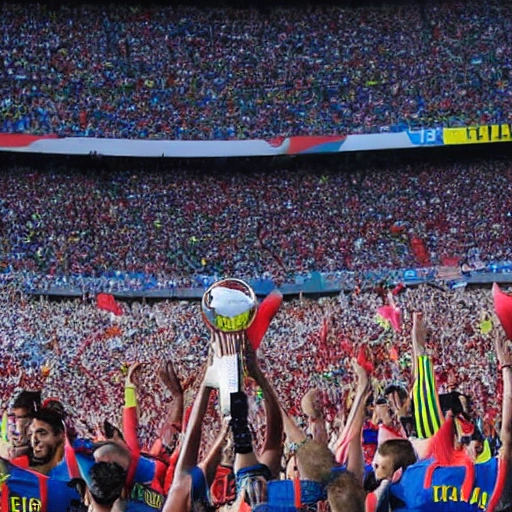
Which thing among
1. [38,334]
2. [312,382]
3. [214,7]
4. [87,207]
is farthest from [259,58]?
[312,382]

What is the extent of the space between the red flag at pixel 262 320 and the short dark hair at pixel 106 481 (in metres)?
0.79

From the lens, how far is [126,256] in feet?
87.8

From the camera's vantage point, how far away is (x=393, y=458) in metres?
5.66

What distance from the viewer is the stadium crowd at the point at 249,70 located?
29.6 m

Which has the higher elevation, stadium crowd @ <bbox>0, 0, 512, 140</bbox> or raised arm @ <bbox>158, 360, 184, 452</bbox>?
Result: stadium crowd @ <bbox>0, 0, 512, 140</bbox>

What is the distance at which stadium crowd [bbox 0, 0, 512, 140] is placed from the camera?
29.6 m

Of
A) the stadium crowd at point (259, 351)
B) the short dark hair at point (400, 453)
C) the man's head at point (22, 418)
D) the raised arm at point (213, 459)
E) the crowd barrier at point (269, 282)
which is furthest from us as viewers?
the crowd barrier at point (269, 282)

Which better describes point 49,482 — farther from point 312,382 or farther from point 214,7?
point 214,7

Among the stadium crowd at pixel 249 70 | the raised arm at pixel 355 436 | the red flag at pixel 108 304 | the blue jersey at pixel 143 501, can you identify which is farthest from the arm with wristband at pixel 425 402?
the stadium crowd at pixel 249 70

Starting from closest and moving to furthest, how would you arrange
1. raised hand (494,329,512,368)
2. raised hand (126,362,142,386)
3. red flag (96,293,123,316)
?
1. raised hand (494,329,512,368)
2. raised hand (126,362,142,386)
3. red flag (96,293,123,316)

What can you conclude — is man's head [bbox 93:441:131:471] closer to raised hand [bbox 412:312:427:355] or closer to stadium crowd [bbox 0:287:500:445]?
raised hand [bbox 412:312:427:355]

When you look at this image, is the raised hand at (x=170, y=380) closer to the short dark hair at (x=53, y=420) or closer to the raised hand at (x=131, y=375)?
the raised hand at (x=131, y=375)

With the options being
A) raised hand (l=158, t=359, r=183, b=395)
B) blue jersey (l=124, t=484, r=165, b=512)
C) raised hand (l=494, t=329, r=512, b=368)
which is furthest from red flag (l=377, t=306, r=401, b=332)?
blue jersey (l=124, t=484, r=165, b=512)

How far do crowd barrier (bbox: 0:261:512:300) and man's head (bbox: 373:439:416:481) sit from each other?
18.8 m
